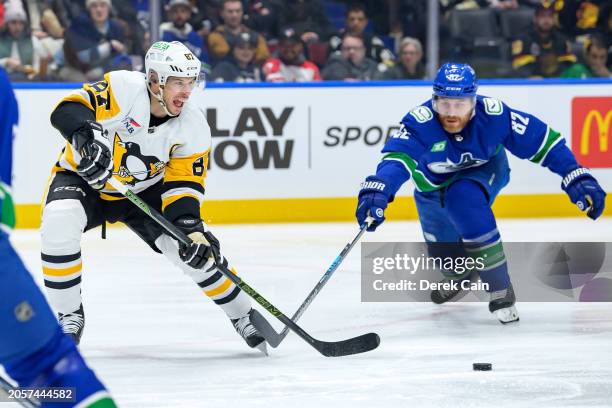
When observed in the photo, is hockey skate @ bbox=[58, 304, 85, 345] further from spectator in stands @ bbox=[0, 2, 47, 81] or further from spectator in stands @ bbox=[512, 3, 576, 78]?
spectator in stands @ bbox=[512, 3, 576, 78]

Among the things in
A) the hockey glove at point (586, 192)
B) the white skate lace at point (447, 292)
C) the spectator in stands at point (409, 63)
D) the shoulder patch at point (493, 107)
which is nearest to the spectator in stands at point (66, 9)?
the spectator in stands at point (409, 63)

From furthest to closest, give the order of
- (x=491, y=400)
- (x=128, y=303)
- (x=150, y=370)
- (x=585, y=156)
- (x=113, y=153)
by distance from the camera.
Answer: (x=585, y=156)
(x=128, y=303)
(x=113, y=153)
(x=150, y=370)
(x=491, y=400)

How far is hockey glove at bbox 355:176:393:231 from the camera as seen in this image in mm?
4008

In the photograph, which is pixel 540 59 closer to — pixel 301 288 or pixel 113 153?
pixel 301 288

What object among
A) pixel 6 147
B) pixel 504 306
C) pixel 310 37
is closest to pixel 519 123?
pixel 504 306

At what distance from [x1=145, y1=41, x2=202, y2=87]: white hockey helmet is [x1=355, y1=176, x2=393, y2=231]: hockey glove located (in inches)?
29.4

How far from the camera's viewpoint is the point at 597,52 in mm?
7438

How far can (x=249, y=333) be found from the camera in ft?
12.2

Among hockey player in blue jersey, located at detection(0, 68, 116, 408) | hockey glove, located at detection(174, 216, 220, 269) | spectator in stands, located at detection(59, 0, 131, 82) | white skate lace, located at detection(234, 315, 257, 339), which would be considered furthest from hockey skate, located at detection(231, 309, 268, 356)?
spectator in stands, located at detection(59, 0, 131, 82)

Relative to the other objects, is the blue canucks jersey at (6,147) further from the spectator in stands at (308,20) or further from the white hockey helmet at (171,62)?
the spectator in stands at (308,20)

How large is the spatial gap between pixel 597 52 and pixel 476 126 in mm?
3436

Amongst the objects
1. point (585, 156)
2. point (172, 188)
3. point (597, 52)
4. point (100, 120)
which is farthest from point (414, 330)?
point (597, 52)

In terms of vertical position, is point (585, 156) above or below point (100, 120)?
below

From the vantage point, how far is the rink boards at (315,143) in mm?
6641
